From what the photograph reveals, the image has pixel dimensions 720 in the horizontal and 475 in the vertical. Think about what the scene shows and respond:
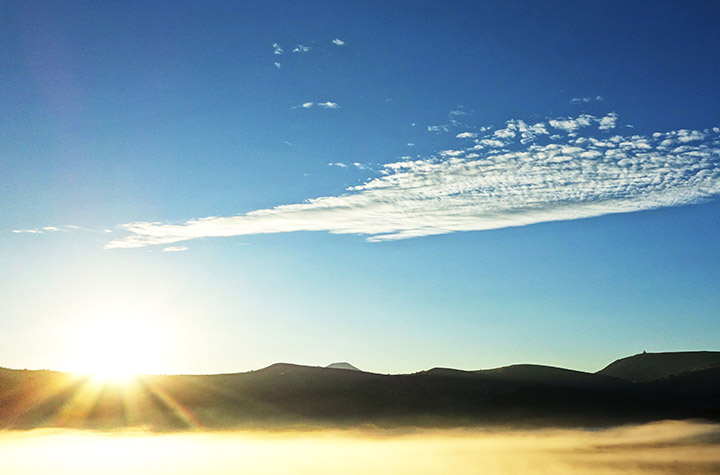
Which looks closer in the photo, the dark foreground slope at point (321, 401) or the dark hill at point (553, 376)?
the dark foreground slope at point (321, 401)

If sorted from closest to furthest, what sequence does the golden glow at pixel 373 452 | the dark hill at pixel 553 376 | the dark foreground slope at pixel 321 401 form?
the golden glow at pixel 373 452 → the dark foreground slope at pixel 321 401 → the dark hill at pixel 553 376

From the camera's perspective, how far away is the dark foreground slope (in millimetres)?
102438

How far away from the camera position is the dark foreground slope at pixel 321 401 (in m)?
102

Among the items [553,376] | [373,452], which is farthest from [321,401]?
[553,376]

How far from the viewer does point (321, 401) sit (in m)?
111

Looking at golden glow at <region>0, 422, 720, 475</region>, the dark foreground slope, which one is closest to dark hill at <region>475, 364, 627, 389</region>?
the dark foreground slope

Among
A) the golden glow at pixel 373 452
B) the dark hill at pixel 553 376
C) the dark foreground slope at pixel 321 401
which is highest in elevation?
the dark hill at pixel 553 376

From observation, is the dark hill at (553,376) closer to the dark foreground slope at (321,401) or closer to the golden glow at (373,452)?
the dark foreground slope at (321,401)

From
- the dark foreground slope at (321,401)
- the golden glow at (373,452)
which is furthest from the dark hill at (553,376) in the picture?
the golden glow at (373,452)

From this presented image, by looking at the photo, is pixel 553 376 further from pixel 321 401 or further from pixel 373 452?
pixel 373 452

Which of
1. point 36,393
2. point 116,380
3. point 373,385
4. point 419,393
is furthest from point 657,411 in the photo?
point 36,393

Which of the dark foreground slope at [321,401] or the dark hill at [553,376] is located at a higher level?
the dark hill at [553,376]

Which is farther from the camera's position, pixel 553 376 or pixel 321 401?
pixel 553 376

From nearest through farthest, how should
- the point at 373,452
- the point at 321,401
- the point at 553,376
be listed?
the point at 373,452 → the point at 321,401 → the point at 553,376
